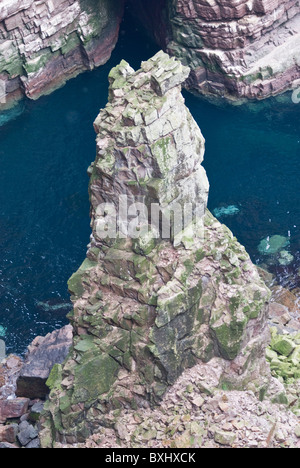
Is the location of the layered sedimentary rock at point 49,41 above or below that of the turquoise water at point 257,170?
above

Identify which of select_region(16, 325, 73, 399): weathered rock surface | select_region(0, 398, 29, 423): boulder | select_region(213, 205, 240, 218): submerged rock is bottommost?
select_region(213, 205, 240, 218): submerged rock

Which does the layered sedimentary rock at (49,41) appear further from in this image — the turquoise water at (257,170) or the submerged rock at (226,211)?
the submerged rock at (226,211)

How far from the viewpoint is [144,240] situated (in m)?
28.1

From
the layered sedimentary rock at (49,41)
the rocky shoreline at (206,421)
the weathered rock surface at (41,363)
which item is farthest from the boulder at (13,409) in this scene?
the layered sedimentary rock at (49,41)

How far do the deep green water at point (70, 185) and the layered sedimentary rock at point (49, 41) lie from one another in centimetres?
151

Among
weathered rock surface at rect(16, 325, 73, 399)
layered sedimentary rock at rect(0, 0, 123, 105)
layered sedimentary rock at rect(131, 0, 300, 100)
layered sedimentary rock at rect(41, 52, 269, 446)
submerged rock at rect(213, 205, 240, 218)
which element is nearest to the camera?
layered sedimentary rock at rect(41, 52, 269, 446)

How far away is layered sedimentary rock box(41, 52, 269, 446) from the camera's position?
27.7 metres

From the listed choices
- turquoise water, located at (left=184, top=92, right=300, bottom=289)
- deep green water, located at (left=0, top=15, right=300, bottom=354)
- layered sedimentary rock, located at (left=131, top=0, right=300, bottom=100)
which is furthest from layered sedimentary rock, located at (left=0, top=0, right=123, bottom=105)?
turquoise water, located at (left=184, top=92, right=300, bottom=289)

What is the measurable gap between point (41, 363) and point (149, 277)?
11.1 meters

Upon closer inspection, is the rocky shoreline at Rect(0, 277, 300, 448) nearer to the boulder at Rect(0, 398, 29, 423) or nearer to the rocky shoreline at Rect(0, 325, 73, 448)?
the rocky shoreline at Rect(0, 325, 73, 448)

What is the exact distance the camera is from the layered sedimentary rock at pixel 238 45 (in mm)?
60094

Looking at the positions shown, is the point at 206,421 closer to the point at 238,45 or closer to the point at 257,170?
the point at 257,170

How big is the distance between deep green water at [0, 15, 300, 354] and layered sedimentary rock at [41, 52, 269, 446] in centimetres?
1427

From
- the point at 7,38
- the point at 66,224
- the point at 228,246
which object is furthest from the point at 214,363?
the point at 7,38
